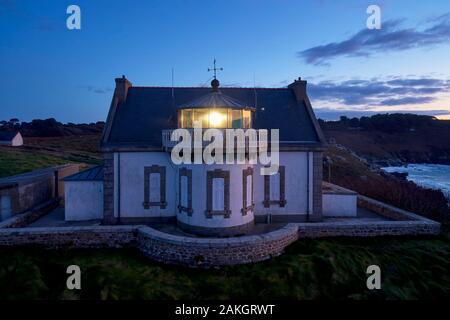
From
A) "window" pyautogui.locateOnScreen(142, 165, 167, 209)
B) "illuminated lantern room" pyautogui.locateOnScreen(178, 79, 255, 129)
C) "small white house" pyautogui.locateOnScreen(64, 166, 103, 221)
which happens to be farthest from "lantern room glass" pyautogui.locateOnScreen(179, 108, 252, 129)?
"small white house" pyautogui.locateOnScreen(64, 166, 103, 221)

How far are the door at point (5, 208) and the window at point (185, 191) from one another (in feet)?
→ 30.4

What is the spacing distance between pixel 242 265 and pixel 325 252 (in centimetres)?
360

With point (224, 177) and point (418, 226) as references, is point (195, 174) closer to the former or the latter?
point (224, 177)

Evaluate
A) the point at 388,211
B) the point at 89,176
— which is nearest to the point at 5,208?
the point at 89,176

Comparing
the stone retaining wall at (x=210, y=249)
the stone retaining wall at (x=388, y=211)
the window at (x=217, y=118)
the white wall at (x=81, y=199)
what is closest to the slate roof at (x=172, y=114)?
the white wall at (x=81, y=199)

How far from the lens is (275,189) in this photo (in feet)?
54.7

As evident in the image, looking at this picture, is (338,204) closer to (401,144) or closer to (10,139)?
(10,139)

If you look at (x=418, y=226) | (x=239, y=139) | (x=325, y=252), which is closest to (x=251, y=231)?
(x=325, y=252)

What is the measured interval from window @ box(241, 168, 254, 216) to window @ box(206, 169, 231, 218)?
86 centimetres

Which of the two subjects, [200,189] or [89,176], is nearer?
[200,189]

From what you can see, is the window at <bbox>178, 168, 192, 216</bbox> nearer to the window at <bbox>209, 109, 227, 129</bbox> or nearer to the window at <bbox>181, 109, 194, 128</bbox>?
the window at <bbox>181, 109, 194, 128</bbox>

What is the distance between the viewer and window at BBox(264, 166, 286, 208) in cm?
1659

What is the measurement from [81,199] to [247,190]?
9047mm

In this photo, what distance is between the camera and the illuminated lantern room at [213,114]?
14.4 m
